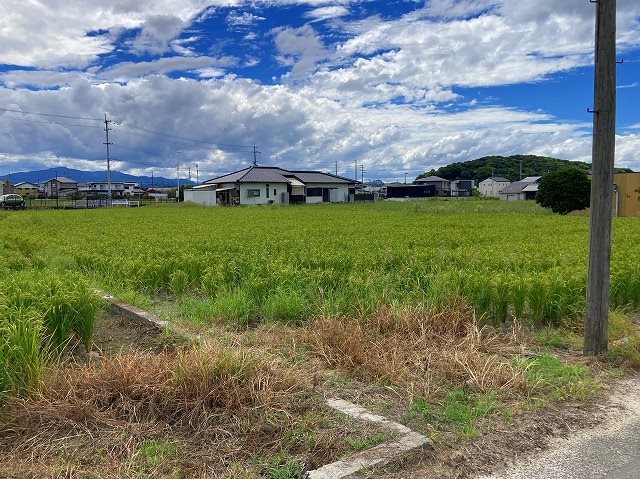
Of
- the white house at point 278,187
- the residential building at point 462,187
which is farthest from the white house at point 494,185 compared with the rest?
the white house at point 278,187

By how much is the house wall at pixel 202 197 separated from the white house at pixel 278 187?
0.73 m

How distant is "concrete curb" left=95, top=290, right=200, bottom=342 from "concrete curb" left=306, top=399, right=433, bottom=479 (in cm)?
197

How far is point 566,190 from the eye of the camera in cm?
3203

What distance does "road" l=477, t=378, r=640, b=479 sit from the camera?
321 centimetres

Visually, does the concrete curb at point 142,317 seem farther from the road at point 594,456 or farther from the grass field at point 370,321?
the road at point 594,456

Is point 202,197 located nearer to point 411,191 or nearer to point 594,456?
point 411,191

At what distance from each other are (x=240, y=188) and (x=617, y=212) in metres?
38.8

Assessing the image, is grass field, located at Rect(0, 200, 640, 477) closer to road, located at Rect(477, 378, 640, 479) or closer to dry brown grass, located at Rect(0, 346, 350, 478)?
dry brown grass, located at Rect(0, 346, 350, 478)

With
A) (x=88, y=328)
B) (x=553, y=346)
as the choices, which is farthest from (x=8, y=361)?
(x=553, y=346)

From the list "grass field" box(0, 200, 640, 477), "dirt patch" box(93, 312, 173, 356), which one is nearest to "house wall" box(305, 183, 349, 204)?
"grass field" box(0, 200, 640, 477)

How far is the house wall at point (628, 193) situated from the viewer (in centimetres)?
3006

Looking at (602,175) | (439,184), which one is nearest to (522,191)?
(439,184)

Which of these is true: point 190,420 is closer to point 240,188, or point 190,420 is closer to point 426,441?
point 426,441

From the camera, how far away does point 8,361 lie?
3.79 metres
